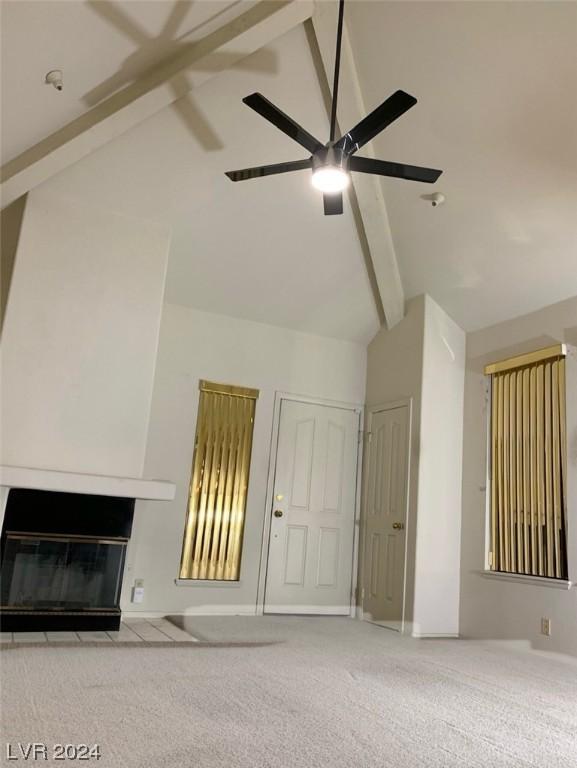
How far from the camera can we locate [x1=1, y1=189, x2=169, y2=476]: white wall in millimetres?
4477

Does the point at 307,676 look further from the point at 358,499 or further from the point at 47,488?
the point at 358,499

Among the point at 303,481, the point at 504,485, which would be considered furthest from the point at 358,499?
the point at 504,485

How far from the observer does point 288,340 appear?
6.53 m

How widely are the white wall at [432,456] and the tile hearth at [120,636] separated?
2024 mm

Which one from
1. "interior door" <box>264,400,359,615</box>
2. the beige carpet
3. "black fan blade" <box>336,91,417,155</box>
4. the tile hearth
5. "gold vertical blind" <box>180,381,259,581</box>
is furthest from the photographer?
"interior door" <box>264,400,359,615</box>

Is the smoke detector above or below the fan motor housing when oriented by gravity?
above

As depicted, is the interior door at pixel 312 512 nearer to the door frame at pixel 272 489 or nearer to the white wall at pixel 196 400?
the door frame at pixel 272 489

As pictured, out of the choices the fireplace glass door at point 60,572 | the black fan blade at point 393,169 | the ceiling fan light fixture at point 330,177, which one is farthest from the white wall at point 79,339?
the black fan blade at point 393,169

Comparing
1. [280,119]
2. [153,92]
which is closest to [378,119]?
[280,119]

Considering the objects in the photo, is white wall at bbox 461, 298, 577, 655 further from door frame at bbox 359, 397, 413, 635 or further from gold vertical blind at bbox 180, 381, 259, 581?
gold vertical blind at bbox 180, 381, 259, 581

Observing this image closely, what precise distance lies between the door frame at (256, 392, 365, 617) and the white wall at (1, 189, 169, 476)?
5.68ft

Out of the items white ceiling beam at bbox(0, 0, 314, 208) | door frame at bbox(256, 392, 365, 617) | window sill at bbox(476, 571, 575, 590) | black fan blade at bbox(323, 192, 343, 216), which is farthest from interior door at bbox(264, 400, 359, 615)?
white ceiling beam at bbox(0, 0, 314, 208)

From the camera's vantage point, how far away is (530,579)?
490 centimetres

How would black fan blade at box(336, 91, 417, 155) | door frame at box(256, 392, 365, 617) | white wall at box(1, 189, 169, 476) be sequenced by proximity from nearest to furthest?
1. black fan blade at box(336, 91, 417, 155)
2. white wall at box(1, 189, 169, 476)
3. door frame at box(256, 392, 365, 617)
